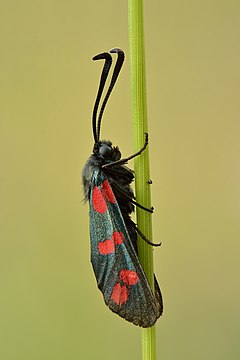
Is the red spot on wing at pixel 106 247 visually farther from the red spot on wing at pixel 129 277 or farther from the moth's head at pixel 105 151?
the moth's head at pixel 105 151

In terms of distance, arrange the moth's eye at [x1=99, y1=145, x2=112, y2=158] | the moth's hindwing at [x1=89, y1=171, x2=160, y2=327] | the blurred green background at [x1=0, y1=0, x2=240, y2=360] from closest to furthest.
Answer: the moth's hindwing at [x1=89, y1=171, x2=160, y2=327]
the moth's eye at [x1=99, y1=145, x2=112, y2=158]
the blurred green background at [x1=0, y1=0, x2=240, y2=360]

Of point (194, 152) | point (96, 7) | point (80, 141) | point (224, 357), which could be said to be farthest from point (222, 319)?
point (96, 7)

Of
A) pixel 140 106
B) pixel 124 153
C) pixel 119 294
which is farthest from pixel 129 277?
pixel 124 153

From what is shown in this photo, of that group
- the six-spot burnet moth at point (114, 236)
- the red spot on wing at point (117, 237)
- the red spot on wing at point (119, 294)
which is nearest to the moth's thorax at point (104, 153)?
the six-spot burnet moth at point (114, 236)

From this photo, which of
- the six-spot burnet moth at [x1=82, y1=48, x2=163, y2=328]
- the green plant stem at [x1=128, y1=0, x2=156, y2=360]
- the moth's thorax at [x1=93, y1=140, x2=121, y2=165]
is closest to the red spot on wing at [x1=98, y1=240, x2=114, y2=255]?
the six-spot burnet moth at [x1=82, y1=48, x2=163, y2=328]

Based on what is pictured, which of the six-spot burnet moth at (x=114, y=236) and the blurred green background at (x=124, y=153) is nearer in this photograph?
the six-spot burnet moth at (x=114, y=236)

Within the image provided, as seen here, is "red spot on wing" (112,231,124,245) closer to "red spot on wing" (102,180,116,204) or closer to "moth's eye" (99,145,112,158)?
"red spot on wing" (102,180,116,204)

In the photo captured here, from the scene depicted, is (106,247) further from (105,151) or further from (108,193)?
(105,151)
